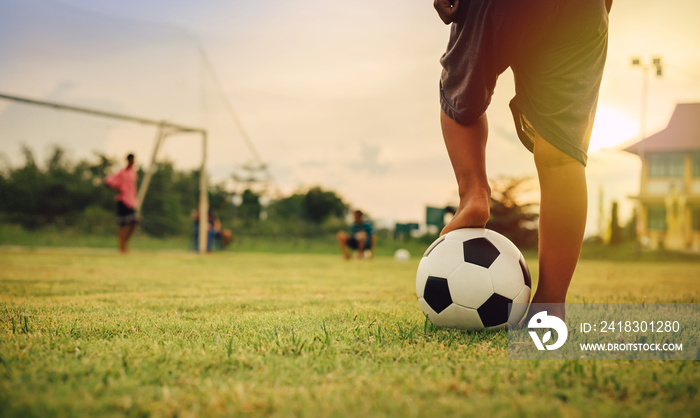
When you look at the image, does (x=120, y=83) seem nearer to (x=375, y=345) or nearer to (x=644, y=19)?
(x=644, y=19)

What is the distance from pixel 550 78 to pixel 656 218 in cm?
2442

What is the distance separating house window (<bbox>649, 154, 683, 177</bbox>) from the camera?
864 inches

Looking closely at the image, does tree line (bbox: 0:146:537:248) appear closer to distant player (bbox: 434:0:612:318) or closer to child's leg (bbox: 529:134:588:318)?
distant player (bbox: 434:0:612:318)

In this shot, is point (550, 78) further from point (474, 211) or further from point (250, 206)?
point (250, 206)

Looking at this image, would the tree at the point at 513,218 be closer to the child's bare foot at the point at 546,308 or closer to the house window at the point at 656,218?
the house window at the point at 656,218

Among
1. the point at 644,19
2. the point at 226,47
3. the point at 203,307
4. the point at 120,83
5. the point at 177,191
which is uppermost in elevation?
the point at 226,47

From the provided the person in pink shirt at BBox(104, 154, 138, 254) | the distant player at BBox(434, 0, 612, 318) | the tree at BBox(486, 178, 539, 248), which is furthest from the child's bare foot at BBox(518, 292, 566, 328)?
the tree at BBox(486, 178, 539, 248)

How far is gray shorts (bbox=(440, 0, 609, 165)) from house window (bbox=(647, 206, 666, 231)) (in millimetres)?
24112

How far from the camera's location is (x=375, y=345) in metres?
1.61

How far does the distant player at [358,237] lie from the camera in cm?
1181

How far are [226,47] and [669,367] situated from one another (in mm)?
13520

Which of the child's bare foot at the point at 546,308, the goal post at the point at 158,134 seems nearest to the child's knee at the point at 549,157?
the child's bare foot at the point at 546,308

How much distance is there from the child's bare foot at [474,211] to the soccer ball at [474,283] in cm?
3

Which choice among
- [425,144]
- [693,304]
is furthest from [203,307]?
[425,144]
